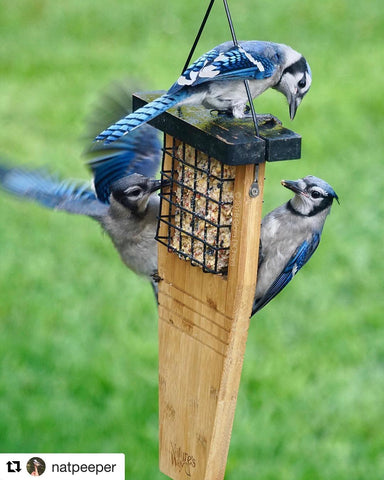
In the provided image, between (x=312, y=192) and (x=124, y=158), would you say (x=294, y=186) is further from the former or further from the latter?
(x=124, y=158)

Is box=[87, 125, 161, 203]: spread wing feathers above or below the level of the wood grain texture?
above

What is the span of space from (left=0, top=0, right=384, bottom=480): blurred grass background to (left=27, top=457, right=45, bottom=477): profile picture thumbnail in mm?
1458

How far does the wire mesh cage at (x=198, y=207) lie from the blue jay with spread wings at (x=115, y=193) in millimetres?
447

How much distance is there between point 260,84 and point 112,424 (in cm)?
365

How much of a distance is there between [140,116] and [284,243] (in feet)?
3.76

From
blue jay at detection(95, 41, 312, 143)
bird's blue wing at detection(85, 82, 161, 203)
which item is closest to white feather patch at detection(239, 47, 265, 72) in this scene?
blue jay at detection(95, 41, 312, 143)

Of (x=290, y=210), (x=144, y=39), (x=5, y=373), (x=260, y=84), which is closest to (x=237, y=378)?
(x=290, y=210)

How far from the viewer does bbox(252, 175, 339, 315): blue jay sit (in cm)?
452

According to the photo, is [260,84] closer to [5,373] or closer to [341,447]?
[341,447]

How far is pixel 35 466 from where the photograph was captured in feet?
17.7

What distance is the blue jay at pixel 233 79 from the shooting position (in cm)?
390

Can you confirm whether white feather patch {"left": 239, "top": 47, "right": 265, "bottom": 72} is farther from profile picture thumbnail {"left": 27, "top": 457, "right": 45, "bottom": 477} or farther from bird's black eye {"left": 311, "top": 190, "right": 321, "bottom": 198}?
profile picture thumbnail {"left": 27, "top": 457, "right": 45, "bottom": 477}

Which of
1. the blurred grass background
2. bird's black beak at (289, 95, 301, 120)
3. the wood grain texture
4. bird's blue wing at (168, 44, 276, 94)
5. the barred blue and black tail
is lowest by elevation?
the blurred grass background
